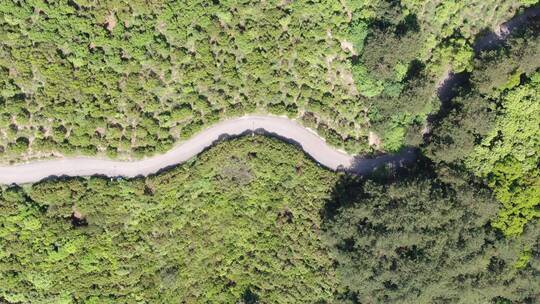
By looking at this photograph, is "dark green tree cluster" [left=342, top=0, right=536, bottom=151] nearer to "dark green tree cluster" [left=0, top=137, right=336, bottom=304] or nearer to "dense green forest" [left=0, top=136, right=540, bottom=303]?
"dense green forest" [left=0, top=136, right=540, bottom=303]

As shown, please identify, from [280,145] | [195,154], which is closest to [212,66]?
[195,154]

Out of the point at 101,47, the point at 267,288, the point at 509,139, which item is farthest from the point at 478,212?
the point at 101,47

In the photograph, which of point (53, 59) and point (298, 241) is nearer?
point (53, 59)

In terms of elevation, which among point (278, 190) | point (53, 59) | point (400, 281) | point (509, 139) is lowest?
point (400, 281)

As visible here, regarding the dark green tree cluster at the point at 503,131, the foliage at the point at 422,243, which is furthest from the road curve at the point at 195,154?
the dark green tree cluster at the point at 503,131

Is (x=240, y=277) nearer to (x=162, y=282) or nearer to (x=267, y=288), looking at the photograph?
(x=267, y=288)

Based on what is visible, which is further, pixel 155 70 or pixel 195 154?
pixel 195 154

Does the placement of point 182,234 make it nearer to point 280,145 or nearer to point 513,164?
point 280,145
